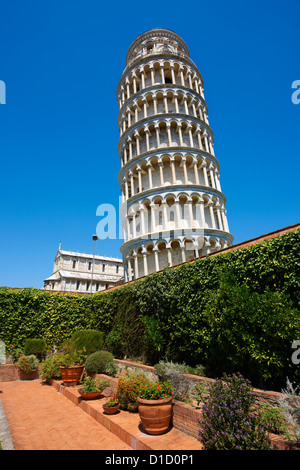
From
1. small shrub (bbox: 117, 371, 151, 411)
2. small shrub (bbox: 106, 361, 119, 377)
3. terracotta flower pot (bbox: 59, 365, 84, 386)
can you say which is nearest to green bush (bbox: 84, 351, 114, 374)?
small shrub (bbox: 106, 361, 119, 377)

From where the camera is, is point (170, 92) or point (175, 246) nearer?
point (175, 246)

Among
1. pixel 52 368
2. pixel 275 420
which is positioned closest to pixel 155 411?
pixel 275 420

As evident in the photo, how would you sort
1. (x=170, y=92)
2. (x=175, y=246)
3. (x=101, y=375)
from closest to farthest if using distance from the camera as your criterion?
(x=101, y=375) → (x=175, y=246) → (x=170, y=92)

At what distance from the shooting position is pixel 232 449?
14.9 feet

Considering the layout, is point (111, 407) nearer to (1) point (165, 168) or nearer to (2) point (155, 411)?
(2) point (155, 411)

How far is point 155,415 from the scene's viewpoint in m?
5.95

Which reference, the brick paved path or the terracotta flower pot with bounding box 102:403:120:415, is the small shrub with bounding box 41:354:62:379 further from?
the terracotta flower pot with bounding box 102:403:120:415

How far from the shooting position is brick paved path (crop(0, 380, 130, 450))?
19.1 feet

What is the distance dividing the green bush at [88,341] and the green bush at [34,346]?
339cm

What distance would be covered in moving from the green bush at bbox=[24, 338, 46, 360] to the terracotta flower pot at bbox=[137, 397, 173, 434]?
40.8 feet

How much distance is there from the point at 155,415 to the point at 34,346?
12.8m
